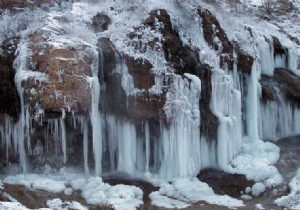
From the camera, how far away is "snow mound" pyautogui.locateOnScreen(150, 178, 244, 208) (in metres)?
12.1

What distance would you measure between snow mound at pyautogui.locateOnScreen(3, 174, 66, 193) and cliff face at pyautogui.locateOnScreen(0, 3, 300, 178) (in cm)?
80

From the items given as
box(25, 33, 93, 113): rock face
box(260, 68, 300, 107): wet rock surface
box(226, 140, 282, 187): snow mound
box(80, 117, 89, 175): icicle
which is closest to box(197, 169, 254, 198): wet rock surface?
box(226, 140, 282, 187): snow mound

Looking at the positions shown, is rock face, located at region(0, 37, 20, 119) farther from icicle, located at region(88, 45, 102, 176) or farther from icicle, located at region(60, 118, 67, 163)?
icicle, located at region(88, 45, 102, 176)

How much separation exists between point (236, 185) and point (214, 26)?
5.85 m

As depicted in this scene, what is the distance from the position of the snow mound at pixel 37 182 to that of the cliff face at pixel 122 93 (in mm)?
797

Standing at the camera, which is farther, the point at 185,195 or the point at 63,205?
the point at 185,195

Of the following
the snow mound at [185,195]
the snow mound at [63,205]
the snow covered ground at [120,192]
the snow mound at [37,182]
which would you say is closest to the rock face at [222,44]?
the snow mound at [185,195]

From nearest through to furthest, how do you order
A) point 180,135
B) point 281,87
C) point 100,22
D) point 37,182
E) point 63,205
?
point 63,205
point 37,182
point 180,135
point 100,22
point 281,87

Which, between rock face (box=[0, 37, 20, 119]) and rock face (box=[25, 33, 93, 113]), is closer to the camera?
rock face (box=[25, 33, 93, 113])

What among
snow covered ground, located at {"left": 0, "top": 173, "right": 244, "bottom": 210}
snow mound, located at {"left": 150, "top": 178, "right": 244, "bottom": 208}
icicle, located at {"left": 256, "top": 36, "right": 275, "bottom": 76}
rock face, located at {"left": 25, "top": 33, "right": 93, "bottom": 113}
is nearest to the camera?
snow covered ground, located at {"left": 0, "top": 173, "right": 244, "bottom": 210}

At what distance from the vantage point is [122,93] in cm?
1399

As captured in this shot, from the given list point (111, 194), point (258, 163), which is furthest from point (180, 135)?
point (111, 194)

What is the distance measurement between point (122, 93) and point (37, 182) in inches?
143

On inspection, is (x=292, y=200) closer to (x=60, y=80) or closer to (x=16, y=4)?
(x=60, y=80)
